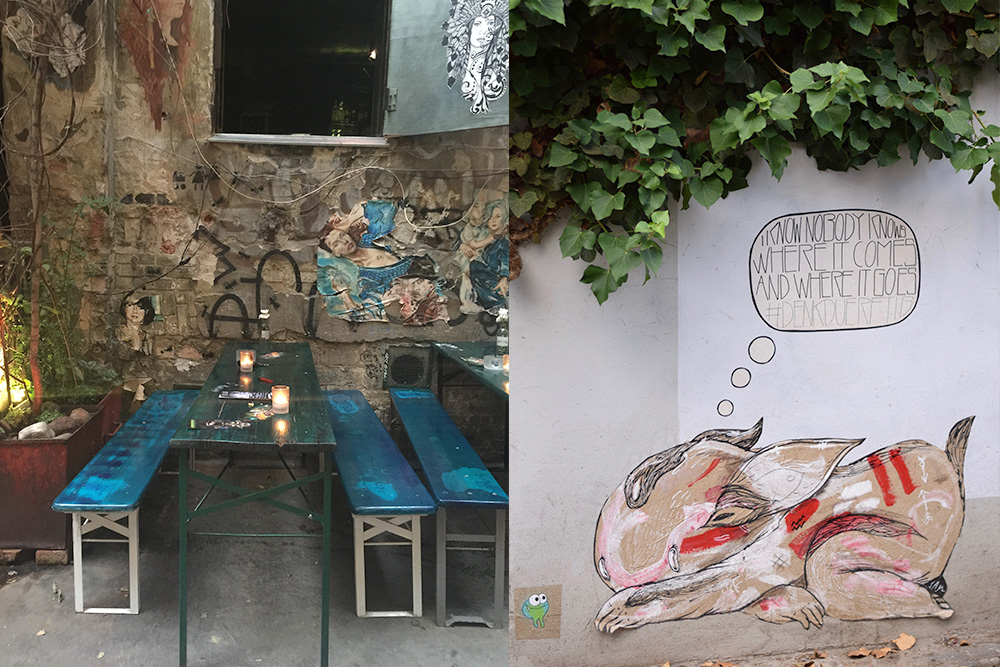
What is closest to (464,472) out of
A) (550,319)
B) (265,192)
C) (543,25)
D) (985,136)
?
(265,192)

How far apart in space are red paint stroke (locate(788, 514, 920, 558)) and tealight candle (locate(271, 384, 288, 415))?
2358 millimetres

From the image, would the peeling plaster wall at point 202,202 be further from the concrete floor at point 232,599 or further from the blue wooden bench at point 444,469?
the concrete floor at point 232,599

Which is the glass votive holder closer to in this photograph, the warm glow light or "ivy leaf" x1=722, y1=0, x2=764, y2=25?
the warm glow light

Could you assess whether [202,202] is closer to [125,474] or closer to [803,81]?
[125,474]

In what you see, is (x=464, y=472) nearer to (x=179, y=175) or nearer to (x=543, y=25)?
(x=179, y=175)

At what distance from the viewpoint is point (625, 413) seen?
9.23 feet

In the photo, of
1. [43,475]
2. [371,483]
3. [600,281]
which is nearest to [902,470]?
[600,281]

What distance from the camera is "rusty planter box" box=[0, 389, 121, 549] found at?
1.25 meters

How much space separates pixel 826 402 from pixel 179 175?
8.19 ft

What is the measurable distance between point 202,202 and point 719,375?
6.83 feet

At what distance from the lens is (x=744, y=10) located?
2.52 metres

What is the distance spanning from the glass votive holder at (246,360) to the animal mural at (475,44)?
1.82 ft

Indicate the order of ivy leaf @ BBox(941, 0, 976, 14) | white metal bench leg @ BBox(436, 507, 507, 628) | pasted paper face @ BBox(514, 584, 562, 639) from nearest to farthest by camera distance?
white metal bench leg @ BBox(436, 507, 507, 628) → ivy leaf @ BBox(941, 0, 976, 14) → pasted paper face @ BBox(514, 584, 562, 639)

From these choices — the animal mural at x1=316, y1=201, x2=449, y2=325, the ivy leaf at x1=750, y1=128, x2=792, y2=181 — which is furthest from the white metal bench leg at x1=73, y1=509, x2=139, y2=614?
the ivy leaf at x1=750, y1=128, x2=792, y2=181
